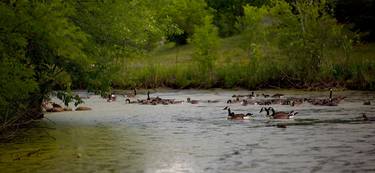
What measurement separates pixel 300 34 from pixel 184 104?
17793mm

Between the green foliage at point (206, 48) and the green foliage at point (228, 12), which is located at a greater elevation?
the green foliage at point (228, 12)

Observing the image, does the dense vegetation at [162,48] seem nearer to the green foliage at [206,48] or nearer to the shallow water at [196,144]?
the green foliage at [206,48]

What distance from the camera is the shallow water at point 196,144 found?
1622cm

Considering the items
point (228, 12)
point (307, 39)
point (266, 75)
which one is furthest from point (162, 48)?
point (307, 39)

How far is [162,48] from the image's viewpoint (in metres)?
103

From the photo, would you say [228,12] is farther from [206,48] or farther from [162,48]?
[206,48]

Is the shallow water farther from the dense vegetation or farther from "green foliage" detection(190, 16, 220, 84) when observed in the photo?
"green foliage" detection(190, 16, 220, 84)

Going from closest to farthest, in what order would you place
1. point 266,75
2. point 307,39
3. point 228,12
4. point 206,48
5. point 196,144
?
point 196,144 < point 307,39 < point 266,75 < point 206,48 < point 228,12

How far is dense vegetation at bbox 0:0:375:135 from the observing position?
19.8m

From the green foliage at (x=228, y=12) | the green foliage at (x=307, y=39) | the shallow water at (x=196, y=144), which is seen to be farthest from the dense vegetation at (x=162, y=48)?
the shallow water at (x=196, y=144)

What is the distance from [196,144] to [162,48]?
274 ft

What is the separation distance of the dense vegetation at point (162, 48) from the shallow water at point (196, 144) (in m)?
1.69

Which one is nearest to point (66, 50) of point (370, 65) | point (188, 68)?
point (370, 65)

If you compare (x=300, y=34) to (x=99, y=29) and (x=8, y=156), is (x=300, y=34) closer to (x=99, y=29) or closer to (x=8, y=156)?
(x=99, y=29)
